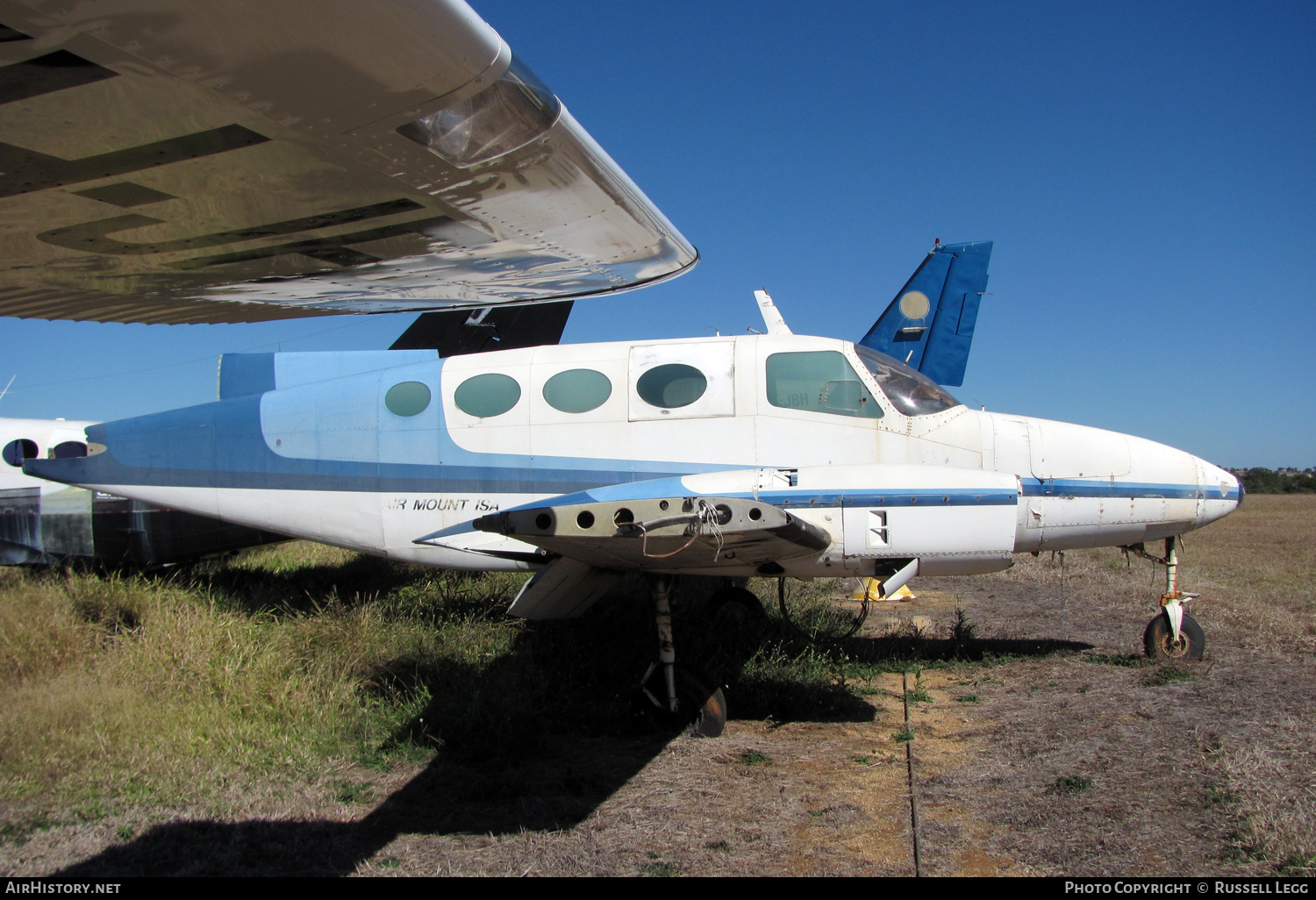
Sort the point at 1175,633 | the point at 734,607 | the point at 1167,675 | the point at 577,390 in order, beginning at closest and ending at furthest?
1. the point at 577,390
2. the point at 1167,675
3. the point at 1175,633
4. the point at 734,607

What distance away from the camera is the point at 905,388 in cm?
675

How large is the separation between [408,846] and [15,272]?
3506 mm

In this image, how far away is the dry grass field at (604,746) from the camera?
4266 mm

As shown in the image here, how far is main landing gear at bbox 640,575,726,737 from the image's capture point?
20.9 feet

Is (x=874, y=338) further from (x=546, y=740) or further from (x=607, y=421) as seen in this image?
(x=546, y=740)

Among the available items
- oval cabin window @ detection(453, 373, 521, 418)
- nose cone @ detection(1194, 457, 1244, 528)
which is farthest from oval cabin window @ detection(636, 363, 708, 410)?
nose cone @ detection(1194, 457, 1244, 528)

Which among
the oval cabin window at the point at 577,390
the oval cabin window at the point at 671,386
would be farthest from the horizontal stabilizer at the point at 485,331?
the oval cabin window at the point at 671,386

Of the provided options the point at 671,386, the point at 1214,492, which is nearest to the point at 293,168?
the point at 671,386

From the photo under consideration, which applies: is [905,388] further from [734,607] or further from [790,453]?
[734,607]

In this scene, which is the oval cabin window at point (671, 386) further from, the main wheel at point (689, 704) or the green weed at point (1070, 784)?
the green weed at point (1070, 784)

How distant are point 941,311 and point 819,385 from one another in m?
9.00

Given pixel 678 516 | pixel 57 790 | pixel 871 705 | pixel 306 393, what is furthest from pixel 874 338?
pixel 57 790

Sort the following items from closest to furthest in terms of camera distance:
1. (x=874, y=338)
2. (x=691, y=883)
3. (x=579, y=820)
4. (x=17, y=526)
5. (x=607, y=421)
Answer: (x=691, y=883) < (x=579, y=820) < (x=607, y=421) < (x=17, y=526) < (x=874, y=338)

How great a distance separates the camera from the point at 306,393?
7.73m
